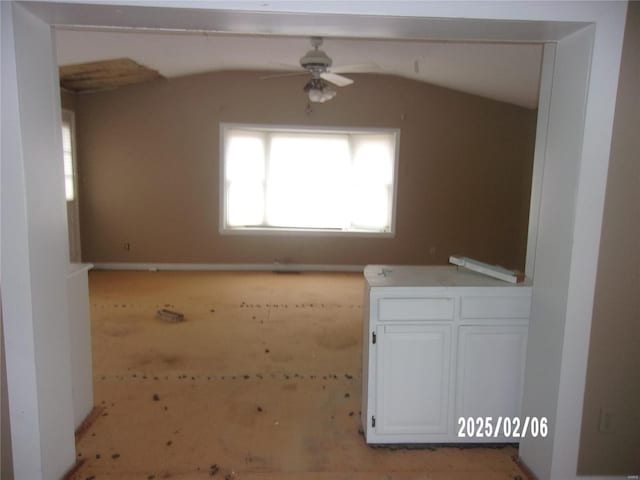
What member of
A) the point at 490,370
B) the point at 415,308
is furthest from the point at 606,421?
the point at 415,308

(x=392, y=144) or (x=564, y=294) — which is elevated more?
(x=392, y=144)

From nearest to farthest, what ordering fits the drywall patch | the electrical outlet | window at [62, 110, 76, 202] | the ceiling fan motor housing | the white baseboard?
the electrical outlet
the ceiling fan motor housing
the drywall patch
window at [62, 110, 76, 202]
the white baseboard

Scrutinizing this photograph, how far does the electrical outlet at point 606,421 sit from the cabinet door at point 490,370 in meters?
0.37

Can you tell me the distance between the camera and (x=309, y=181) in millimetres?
6504

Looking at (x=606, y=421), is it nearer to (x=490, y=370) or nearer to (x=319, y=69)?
(x=490, y=370)

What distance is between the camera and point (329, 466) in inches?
87.0

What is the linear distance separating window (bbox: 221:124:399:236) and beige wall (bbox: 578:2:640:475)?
4.57 metres

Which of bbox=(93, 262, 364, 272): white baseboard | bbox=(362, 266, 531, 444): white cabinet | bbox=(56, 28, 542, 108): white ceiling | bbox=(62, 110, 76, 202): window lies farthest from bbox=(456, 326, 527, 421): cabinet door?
bbox=(62, 110, 76, 202): window

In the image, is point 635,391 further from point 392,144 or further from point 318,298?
point 392,144

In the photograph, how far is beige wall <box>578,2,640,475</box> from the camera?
180cm

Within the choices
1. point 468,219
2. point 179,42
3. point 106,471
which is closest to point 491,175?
point 468,219

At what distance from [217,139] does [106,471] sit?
4812 millimetres

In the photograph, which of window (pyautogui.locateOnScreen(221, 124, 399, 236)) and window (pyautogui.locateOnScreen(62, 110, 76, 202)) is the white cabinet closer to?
window (pyautogui.locateOnScreen(221, 124, 399, 236))
